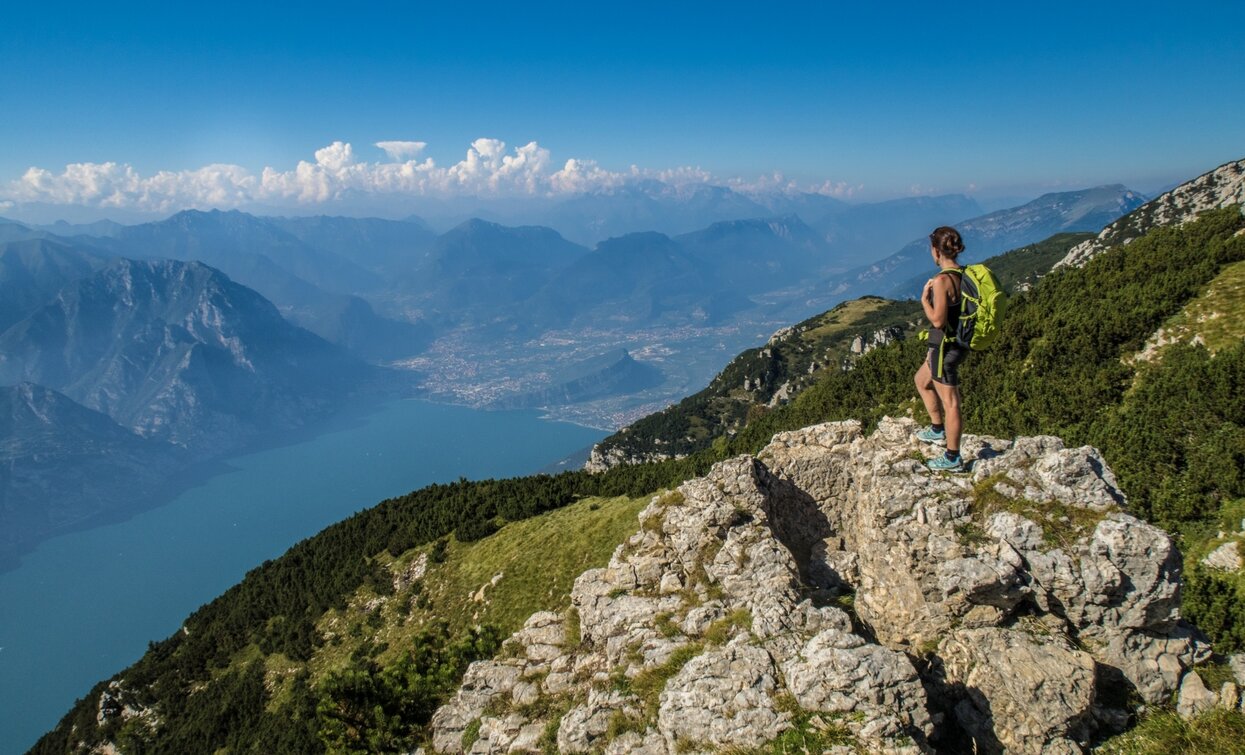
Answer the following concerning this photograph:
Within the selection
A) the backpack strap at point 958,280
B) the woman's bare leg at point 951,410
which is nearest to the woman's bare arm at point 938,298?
the backpack strap at point 958,280

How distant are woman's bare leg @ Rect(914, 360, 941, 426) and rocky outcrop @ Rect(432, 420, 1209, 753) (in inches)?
54.0

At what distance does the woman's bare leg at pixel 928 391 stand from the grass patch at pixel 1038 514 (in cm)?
134

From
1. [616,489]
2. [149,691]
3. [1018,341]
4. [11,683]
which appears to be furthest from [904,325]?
[11,683]

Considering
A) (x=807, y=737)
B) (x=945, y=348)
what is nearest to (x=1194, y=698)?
(x=807, y=737)

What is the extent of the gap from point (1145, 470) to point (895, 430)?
15.1 metres

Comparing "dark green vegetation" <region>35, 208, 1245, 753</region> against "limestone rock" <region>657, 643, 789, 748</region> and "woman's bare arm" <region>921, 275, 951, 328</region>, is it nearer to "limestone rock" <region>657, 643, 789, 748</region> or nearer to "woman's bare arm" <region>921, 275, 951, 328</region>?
"woman's bare arm" <region>921, 275, 951, 328</region>

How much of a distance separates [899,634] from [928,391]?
215 inches

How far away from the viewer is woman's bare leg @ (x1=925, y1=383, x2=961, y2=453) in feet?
39.1

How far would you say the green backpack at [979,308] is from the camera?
35.3 feet

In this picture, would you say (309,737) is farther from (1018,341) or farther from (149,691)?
(1018,341)

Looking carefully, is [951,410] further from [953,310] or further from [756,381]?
[756,381]

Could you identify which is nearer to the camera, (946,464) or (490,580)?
(946,464)

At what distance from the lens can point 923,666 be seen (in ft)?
37.4

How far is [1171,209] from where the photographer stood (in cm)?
13612
